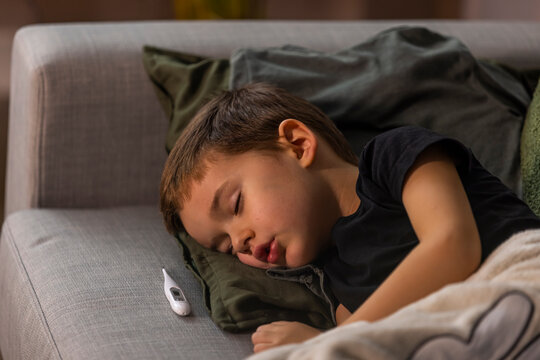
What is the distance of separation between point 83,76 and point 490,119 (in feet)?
2.62

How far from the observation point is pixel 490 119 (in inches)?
59.2

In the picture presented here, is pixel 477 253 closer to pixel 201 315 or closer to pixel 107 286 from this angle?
pixel 201 315

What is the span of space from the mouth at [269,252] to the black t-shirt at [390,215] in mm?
93

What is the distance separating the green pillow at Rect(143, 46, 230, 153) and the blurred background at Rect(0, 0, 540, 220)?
108 centimetres

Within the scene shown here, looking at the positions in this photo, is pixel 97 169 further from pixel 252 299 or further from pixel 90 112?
pixel 252 299

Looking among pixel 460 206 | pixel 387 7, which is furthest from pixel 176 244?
pixel 387 7

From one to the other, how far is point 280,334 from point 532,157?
611 mm

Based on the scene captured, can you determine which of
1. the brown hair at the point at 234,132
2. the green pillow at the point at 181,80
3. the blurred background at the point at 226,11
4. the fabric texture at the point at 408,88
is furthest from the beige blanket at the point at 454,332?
the blurred background at the point at 226,11

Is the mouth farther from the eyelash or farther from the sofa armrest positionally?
the sofa armrest

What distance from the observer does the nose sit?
1182 mm

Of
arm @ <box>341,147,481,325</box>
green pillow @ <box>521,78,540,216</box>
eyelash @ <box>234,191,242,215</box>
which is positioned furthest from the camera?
green pillow @ <box>521,78,540,216</box>

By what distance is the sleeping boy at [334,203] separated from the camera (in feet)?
3.30

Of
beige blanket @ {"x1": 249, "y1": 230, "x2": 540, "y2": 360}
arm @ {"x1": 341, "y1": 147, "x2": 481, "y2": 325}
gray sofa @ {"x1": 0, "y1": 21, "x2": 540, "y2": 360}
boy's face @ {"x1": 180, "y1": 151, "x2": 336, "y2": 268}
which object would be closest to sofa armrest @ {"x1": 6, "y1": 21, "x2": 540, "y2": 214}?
gray sofa @ {"x1": 0, "y1": 21, "x2": 540, "y2": 360}

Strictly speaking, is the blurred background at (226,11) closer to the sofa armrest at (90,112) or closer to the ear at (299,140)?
the sofa armrest at (90,112)
